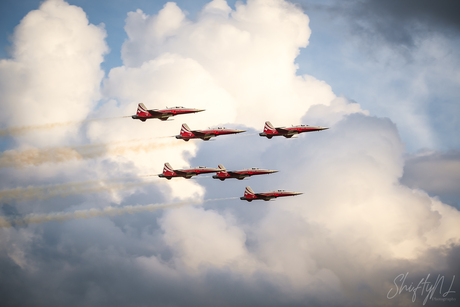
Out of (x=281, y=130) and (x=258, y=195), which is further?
(x=258, y=195)

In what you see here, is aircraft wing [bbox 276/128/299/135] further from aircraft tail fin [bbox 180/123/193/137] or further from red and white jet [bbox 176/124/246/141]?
aircraft tail fin [bbox 180/123/193/137]

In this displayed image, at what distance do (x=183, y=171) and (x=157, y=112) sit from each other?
71.5ft

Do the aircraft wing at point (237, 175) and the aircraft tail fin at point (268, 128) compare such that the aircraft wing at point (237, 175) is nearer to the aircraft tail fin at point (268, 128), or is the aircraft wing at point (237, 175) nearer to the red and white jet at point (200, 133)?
the red and white jet at point (200, 133)

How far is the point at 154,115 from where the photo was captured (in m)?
134

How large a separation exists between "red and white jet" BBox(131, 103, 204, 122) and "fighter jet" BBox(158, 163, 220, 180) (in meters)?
16.8

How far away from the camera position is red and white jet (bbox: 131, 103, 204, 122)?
133 metres

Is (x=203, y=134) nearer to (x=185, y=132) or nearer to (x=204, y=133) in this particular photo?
(x=204, y=133)

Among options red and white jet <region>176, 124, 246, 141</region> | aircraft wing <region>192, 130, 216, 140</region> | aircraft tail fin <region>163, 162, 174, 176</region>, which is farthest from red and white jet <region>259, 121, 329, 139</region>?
aircraft tail fin <region>163, 162, 174, 176</region>

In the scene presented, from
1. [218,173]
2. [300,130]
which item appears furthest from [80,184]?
[300,130]

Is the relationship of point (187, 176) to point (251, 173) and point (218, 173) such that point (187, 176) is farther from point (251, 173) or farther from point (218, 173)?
point (251, 173)

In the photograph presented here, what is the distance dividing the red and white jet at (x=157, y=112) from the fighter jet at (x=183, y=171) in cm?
1678

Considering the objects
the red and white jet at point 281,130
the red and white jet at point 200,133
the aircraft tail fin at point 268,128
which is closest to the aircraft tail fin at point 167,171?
the red and white jet at point 200,133

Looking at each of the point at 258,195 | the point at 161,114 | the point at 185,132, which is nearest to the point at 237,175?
the point at 258,195

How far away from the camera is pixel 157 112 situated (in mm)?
133625
